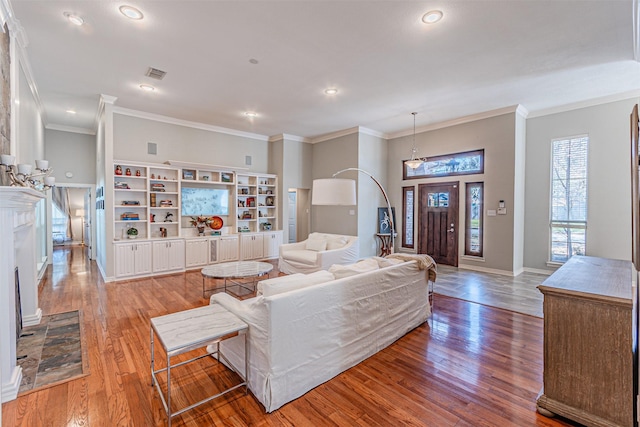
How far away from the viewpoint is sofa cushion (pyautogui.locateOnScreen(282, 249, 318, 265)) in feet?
18.2

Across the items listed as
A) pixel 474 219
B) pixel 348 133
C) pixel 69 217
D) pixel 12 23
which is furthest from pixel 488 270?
pixel 69 217

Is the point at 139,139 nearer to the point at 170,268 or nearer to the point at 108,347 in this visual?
the point at 170,268

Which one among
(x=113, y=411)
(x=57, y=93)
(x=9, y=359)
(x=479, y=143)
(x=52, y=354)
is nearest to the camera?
(x=113, y=411)

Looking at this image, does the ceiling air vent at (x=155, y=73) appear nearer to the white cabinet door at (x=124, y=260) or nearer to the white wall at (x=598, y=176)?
the white cabinet door at (x=124, y=260)

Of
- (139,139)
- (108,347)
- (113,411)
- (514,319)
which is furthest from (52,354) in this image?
(514,319)

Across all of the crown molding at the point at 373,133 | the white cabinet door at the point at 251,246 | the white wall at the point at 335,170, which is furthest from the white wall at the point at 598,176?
the white cabinet door at the point at 251,246

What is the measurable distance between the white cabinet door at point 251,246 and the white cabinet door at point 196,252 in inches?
34.2

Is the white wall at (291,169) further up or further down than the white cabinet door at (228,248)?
further up

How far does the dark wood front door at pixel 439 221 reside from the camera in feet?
22.4

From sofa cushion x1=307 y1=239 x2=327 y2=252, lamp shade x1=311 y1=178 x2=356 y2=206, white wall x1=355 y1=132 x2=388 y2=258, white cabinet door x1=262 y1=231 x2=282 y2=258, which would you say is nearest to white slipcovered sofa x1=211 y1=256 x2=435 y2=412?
lamp shade x1=311 y1=178 x2=356 y2=206

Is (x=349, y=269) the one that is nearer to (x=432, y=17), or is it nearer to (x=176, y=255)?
(x=432, y=17)

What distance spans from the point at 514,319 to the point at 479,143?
13.0ft

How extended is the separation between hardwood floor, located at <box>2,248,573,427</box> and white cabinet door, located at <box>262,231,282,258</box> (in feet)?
13.0

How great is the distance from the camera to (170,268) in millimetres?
6078
